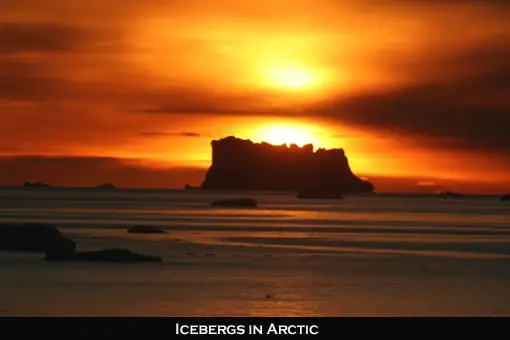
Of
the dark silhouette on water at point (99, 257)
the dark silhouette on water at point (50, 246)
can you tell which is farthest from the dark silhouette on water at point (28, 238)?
the dark silhouette on water at point (99, 257)

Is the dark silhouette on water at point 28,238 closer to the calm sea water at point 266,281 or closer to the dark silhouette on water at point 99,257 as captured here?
the calm sea water at point 266,281

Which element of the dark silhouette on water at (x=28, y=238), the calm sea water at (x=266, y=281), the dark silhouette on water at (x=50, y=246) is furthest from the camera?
the dark silhouette on water at (x=28, y=238)

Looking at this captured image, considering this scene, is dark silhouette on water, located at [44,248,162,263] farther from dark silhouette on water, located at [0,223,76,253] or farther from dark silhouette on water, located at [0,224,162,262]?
dark silhouette on water, located at [0,223,76,253]

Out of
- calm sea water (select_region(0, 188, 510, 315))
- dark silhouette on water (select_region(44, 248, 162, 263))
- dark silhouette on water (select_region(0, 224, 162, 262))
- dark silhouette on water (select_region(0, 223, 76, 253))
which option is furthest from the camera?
dark silhouette on water (select_region(0, 223, 76, 253))

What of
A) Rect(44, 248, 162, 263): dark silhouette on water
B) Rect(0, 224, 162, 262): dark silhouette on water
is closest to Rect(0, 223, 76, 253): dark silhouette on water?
Rect(0, 224, 162, 262): dark silhouette on water

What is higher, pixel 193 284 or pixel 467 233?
→ pixel 467 233

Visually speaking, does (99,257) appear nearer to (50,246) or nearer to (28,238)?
(50,246)

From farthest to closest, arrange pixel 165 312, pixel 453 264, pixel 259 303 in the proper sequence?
pixel 453 264
pixel 259 303
pixel 165 312

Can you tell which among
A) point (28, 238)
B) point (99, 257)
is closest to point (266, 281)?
point (99, 257)

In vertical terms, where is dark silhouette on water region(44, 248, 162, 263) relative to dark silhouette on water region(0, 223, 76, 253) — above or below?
below
